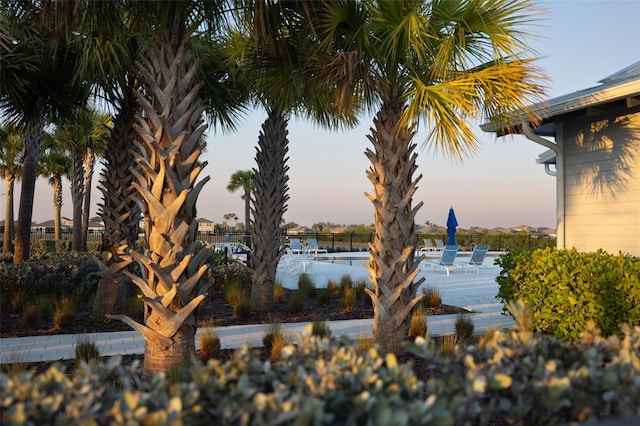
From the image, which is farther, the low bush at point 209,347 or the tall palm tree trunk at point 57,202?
the tall palm tree trunk at point 57,202

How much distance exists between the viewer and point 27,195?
572 inches

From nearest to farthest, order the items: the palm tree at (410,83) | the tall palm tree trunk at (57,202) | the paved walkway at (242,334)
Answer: the palm tree at (410,83) → the paved walkway at (242,334) → the tall palm tree trunk at (57,202)

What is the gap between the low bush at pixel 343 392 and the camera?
6.67ft

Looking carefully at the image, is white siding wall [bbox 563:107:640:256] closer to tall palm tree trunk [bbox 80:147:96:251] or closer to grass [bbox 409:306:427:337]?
grass [bbox 409:306:427:337]

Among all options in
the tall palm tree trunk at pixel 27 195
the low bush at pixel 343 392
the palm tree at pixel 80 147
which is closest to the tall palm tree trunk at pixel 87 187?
the palm tree at pixel 80 147

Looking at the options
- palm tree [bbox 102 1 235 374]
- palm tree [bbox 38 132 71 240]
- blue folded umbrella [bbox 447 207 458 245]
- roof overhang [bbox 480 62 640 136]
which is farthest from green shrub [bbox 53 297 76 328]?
palm tree [bbox 38 132 71 240]

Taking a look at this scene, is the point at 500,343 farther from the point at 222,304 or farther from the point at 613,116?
the point at 222,304

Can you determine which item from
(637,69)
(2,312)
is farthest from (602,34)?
(2,312)

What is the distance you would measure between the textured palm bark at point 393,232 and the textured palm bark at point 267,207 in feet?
12.1

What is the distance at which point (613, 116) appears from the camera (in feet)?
25.9

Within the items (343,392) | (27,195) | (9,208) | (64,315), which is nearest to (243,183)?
(9,208)

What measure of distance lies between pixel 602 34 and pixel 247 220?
106 feet

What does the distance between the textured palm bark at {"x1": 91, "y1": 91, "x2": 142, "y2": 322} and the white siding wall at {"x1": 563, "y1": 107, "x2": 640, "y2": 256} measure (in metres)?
7.02

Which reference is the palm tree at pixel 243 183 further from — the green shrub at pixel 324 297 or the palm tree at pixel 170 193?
the palm tree at pixel 170 193
